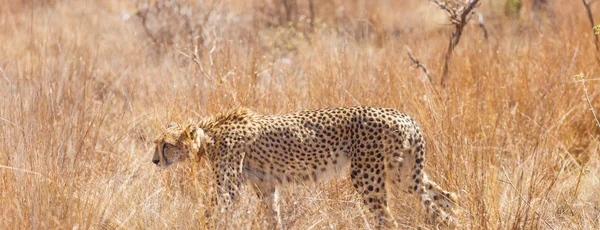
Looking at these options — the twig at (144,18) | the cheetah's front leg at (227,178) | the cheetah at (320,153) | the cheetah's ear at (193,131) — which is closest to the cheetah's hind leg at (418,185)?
the cheetah at (320,153)

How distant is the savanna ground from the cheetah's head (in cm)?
12

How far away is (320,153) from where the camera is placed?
3084 mm

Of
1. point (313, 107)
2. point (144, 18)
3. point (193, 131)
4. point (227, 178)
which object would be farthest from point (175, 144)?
point (144, 18)

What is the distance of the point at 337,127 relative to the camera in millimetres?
3078

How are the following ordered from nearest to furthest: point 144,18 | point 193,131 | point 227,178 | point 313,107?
point 227,178 → point 193,131 → point 313,107 → point 144,18

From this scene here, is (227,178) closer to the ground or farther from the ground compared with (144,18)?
farther from the ground

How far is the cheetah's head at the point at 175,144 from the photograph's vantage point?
3109mm

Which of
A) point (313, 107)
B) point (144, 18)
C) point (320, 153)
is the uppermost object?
point (320, 153)

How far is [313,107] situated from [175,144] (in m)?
1.21

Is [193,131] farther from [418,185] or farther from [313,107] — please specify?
[313,107]

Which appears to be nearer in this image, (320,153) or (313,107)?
(320,153)

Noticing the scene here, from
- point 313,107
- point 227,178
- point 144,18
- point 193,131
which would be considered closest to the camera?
point 227,178

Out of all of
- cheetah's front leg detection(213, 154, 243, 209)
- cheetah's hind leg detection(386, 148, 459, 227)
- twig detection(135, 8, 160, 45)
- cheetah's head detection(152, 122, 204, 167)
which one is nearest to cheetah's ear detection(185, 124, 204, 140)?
cheetah's head detection(152, 122, 204, 167)

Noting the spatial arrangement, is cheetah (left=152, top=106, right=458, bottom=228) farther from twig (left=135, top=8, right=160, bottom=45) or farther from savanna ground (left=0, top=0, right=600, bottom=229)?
twig (left=135, top=8, right=160, bottom=45)
